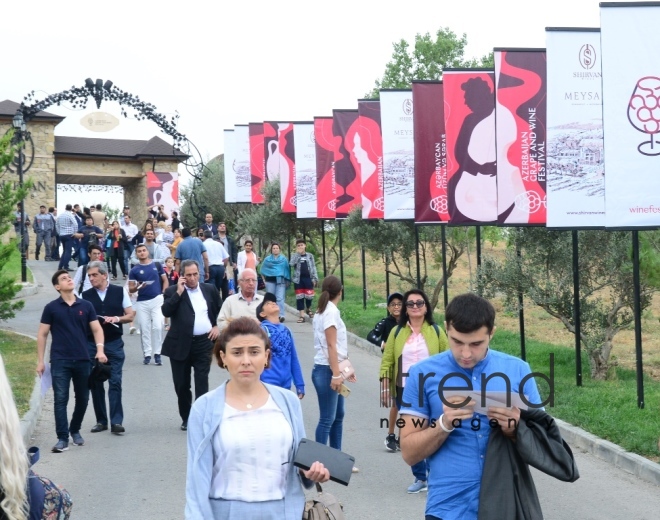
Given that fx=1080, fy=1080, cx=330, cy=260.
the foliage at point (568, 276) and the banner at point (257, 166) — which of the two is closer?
the foliage at point (568, 276)

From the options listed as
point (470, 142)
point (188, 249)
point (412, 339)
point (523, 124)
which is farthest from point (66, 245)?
point (412, 339)

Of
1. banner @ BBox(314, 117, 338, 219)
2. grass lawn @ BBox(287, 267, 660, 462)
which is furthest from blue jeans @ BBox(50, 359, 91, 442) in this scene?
banner @ BBox(314, 117, 338, 219)

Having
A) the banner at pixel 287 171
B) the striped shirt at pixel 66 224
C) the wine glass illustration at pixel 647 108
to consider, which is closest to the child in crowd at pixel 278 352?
the wine glass illustration at pixel 647 108

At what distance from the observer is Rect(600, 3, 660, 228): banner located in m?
11.6

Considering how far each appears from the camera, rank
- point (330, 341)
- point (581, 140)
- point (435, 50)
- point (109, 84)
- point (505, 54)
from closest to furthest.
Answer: point (330, 341) < point (581, 140) < point (505, 54) < point (109, 84) < point (435, 50)

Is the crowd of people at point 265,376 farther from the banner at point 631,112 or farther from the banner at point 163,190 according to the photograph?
the banner at point 163,190

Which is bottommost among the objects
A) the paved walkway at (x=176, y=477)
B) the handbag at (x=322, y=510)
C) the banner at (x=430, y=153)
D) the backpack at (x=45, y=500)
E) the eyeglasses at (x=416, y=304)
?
A: the paved walkway at (x=176, y=477)

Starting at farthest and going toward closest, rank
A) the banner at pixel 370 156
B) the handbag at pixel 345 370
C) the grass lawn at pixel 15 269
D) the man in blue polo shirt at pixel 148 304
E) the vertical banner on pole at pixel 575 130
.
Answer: the grass lawn at pixel 15 269 → the banner at pixel 370 156 → the man in blue polo shirt at pixel 148 304 → the vertical banner on pole at pixel 575 130 → the handbag at pixel 345 370

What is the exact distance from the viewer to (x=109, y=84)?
34.4 meters

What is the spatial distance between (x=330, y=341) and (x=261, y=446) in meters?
5.28

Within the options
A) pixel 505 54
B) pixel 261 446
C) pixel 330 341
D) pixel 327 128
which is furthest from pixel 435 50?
pixel 261 446

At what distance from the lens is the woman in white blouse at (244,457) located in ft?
14.9

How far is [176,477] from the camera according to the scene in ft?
32.5

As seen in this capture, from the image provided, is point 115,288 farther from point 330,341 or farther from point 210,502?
point 210,502
